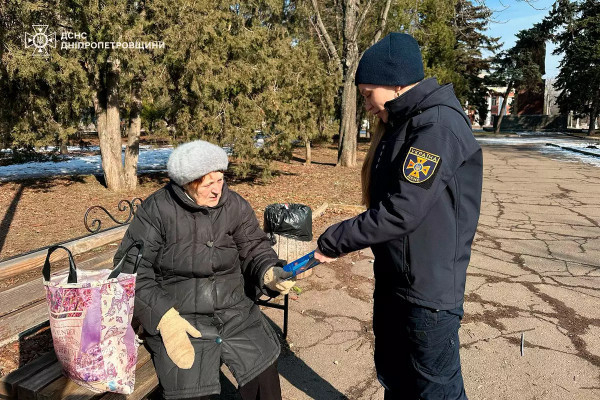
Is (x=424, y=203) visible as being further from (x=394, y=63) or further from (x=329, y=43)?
(x=329, y=43)

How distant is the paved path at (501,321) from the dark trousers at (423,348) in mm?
1191

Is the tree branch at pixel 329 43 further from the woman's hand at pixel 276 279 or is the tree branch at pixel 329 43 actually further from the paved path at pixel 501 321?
the woman's hand at pixel 276 279

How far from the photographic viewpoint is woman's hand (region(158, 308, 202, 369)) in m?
2.24

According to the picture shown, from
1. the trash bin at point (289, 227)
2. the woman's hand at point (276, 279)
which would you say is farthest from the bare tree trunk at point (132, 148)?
the woman's hand at point (276, 279)

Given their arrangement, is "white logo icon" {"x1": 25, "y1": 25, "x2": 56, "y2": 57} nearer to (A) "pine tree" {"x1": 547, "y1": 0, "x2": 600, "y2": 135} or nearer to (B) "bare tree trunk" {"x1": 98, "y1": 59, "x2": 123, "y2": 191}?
(B) "bare tree trunk" {"x1": 98, "y1": 59, "x2": 123, "y2": 191}

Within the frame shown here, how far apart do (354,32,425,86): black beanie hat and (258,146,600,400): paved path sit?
7.00 ft

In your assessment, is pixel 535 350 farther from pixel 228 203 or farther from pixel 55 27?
pixel 55 27

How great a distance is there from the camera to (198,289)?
2.44 metres

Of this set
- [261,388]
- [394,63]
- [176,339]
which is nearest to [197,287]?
[176,339]

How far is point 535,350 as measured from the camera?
360 centimetres

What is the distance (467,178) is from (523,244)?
5131mm

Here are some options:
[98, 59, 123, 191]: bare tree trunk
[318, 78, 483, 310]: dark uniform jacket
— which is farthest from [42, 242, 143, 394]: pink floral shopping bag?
[98, 59, 123, 191]: bare tree trunk

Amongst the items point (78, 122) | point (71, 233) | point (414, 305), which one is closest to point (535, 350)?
point (414, 305)

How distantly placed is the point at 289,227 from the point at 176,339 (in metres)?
2.76
